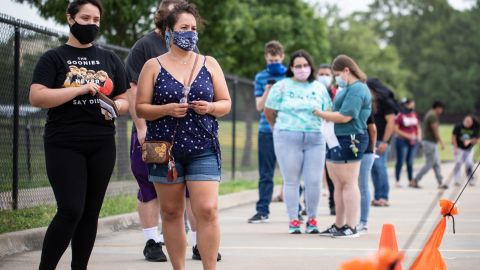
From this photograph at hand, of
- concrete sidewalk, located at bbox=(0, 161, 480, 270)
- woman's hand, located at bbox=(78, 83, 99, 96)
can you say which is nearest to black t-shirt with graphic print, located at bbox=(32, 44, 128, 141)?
woman's hand, located at bbox=(78, 83, 99, 96)

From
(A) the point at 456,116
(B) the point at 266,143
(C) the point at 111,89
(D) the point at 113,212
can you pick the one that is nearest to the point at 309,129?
(B) the point at 266,143

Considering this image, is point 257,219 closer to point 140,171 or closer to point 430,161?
point 140,171

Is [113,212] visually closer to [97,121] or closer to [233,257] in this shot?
[233,257]

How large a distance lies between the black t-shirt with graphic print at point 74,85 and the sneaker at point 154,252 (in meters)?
1.94

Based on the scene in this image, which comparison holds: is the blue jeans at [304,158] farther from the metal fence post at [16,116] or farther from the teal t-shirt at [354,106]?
the metal fence post at [16,116]

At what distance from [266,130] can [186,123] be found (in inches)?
235

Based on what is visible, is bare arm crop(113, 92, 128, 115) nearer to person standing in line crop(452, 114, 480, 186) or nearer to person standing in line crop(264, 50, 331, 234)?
person standing in line crop(264, 50, 331, 234)

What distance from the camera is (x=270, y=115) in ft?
36.9

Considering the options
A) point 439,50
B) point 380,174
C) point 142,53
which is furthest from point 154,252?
point 439,50

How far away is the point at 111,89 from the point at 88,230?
0.92 metres

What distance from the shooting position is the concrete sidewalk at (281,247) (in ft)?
26.5

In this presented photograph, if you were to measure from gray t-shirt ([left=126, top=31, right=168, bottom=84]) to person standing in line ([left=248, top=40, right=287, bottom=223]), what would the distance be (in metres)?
3.94

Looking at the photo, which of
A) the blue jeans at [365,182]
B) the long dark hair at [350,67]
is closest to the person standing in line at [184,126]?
the long dark hair at [350,67]

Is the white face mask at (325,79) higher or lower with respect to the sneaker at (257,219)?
higher
